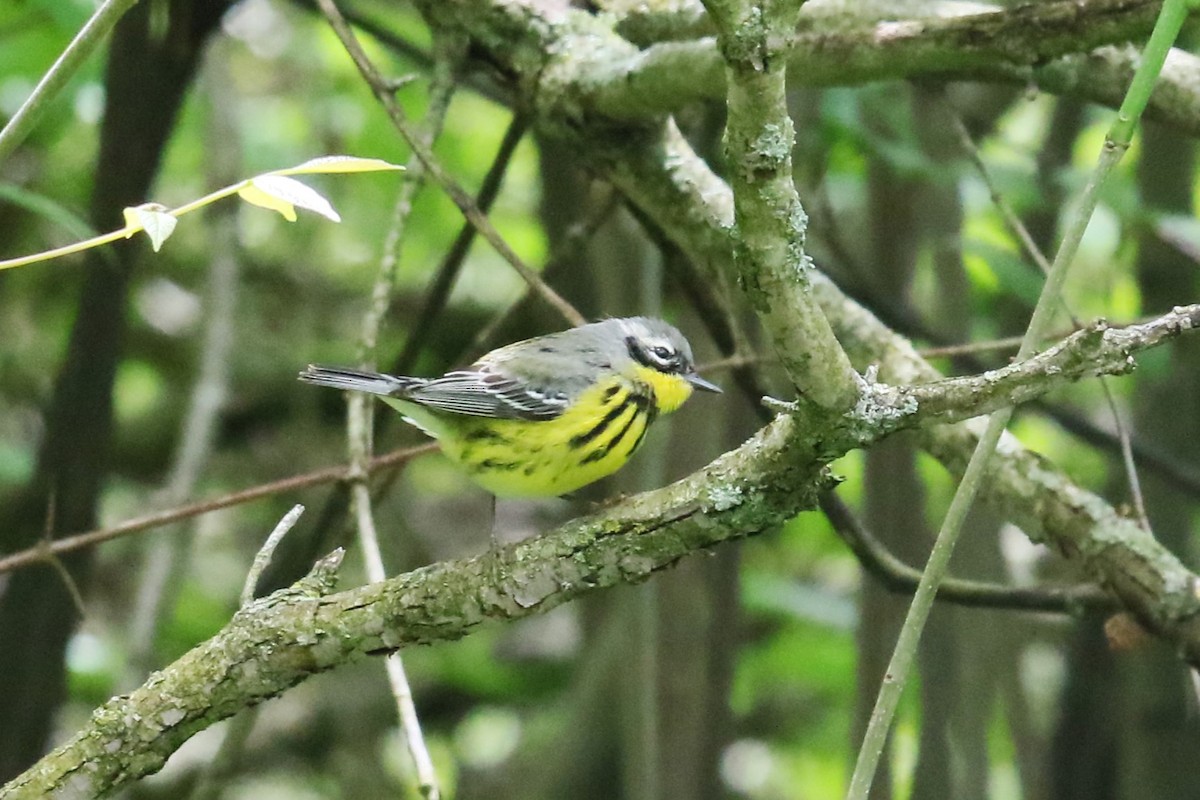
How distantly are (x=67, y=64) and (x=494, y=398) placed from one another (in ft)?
4.69

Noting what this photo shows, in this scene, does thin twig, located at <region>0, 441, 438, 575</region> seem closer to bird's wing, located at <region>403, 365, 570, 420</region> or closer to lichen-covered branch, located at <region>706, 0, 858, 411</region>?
bird's wing, located at <region>403, 365, 570, 420</region>

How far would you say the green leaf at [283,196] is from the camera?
4.46 ft

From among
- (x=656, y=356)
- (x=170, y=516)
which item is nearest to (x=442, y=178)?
(x=656, y=356)

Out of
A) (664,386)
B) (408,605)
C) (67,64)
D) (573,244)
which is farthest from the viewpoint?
(573,244)

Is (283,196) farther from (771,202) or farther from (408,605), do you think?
(408,605)

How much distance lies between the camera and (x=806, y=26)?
2.61 meters

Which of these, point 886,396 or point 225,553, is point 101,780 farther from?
point 225,553

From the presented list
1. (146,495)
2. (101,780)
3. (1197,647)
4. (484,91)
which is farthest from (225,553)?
(1197,647)

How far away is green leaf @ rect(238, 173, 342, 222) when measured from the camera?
1.36m

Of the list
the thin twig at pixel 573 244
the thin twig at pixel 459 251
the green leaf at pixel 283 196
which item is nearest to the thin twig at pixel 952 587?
the thin twig at pixel 573 244

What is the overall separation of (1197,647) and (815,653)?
2.79 m

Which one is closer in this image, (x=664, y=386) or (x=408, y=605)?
(x=408, y=605)

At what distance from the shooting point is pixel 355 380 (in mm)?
2645

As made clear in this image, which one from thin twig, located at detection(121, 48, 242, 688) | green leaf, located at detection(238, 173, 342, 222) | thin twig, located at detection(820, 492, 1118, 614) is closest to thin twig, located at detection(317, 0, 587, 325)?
thin twig, located at detection(820, 492, 1118, 614)
